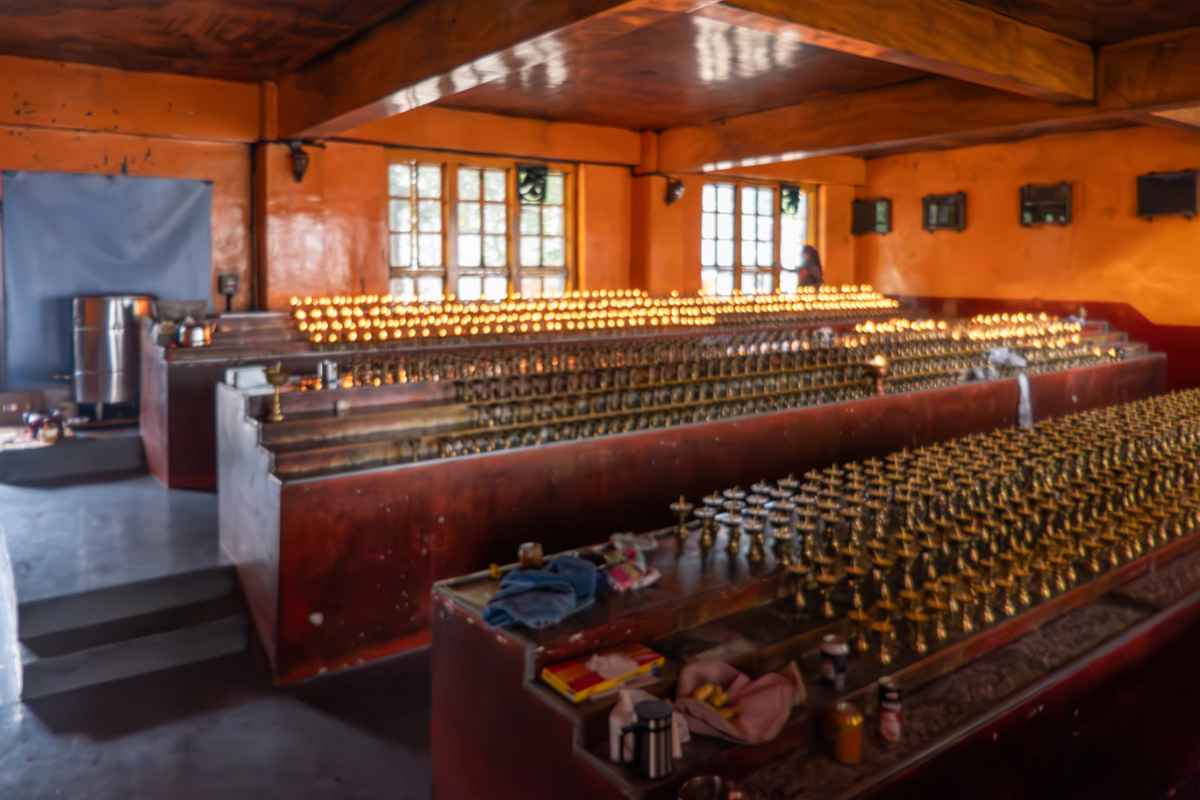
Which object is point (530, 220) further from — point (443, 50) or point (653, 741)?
point (653, 741)

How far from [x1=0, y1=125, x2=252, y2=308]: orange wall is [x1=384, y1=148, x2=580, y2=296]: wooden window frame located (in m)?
1.80

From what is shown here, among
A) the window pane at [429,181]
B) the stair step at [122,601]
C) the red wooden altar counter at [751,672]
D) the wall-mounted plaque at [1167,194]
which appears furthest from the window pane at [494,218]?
the red wooden altar counter at [751,672]

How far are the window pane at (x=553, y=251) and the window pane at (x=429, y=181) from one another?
1719 mm

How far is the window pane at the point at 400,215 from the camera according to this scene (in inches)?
448

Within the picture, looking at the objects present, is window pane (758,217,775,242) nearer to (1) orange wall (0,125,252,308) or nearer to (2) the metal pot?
(1) orange wall (0,125,252,308)

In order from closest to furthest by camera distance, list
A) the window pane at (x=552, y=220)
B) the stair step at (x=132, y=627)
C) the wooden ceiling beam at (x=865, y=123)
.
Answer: the stair step at (x=132, y=627)
the wooden ceiling beam at (x=865, y=123)
the window pane at (x=552, y=220)

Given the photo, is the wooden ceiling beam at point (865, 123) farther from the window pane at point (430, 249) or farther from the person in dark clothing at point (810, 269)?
the window pane at point (430, 249)

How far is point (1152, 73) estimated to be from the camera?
25.9 feet

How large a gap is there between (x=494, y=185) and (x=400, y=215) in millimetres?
1399

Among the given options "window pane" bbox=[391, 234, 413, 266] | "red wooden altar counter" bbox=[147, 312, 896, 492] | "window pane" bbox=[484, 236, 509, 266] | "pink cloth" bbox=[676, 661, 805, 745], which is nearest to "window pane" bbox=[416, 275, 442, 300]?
"window pane" bbox=[391, 234, 413, 266]

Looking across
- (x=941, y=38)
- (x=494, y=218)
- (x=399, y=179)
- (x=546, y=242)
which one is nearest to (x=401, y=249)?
(x=399, y=179)

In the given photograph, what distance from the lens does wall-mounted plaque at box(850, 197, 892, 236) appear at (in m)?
16.1

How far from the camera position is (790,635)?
3400mm

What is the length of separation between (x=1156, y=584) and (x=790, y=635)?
7.04 feet
